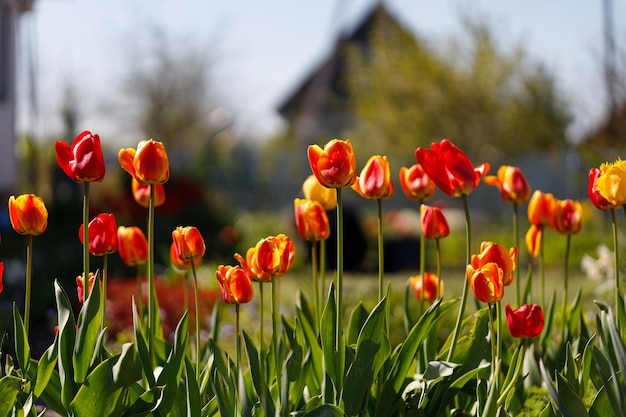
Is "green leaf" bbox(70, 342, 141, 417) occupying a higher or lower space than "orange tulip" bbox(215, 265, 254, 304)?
lower

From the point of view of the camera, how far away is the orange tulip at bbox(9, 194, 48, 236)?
226 cm

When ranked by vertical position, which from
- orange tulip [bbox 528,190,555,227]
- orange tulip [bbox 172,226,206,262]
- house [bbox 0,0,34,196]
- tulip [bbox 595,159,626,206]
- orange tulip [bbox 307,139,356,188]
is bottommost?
orange tulip [bbox 172,226,206,262]

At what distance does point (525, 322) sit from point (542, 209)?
0.72 m

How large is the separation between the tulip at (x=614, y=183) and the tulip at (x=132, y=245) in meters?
1.35

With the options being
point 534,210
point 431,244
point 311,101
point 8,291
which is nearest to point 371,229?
point 431,244

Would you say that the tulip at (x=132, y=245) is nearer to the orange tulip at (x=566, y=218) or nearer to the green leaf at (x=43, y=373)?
the green leaf at (x=43, y=373)

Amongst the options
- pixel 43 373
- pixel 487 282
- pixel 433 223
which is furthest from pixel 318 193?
pixel 43 373

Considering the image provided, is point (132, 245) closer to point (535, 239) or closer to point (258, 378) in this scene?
point (258, 378)

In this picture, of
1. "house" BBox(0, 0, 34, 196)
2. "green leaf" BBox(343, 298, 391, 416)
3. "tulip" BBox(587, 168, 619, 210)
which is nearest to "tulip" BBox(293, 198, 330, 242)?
"green leaf" BBox(343, 298, 391, 416)

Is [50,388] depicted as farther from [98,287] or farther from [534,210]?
[534,210]

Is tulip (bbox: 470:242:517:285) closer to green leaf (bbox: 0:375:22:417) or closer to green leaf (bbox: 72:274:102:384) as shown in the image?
green leaf (bbox: 72:274:102:384)

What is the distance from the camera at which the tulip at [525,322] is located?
7.24 feet

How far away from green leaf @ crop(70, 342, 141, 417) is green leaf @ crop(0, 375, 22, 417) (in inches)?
5.6

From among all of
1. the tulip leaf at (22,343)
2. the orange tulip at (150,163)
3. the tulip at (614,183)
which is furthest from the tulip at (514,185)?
the tulip leaf at (22,343)
